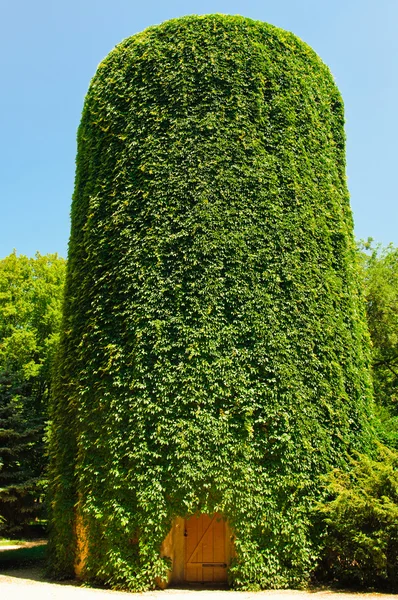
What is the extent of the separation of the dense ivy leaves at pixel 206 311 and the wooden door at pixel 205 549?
114 cm

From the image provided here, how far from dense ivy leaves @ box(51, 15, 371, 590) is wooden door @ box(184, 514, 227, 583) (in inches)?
44.9

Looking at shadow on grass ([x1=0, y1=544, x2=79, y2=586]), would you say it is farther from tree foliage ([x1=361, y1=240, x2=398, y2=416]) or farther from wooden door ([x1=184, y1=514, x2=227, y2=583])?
tree foliage ([x1=361, y1=240, x2=398, y2=416])

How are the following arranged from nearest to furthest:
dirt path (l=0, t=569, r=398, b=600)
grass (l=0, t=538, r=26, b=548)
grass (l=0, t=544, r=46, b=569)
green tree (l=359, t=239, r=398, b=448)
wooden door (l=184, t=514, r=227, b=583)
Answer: dirt path (l=0, t=569, r=398, b=600), wooden door (l=184, t=514, r=227, b=583), grass (l=0, t=544, r=46, b=569), grass (l=0, t=538, r=26, b=548), green tree (l=359, t=239, r=398, b=448)

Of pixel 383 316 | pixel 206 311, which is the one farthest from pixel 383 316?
pixel 206 311

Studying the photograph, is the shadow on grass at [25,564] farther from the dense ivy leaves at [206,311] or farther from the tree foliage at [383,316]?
the tree foliage at [383,316]

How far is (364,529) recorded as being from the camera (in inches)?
382

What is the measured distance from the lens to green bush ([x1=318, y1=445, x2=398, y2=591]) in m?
9.38

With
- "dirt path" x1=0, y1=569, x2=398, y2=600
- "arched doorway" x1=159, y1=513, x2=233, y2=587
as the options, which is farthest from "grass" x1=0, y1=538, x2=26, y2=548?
"arched doorway" x1=159, y1=513, x2=233, y2=587

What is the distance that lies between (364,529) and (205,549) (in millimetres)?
3499

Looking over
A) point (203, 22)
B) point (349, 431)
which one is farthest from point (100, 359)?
point (203, 22)

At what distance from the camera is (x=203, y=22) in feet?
44.3

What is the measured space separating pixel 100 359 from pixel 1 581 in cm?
548

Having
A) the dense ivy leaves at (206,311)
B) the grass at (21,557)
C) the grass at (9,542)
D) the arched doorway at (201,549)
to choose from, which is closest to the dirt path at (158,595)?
the dense ivy leaves at (206,311)

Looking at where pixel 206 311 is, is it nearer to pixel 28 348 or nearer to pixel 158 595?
pixel 158 595
